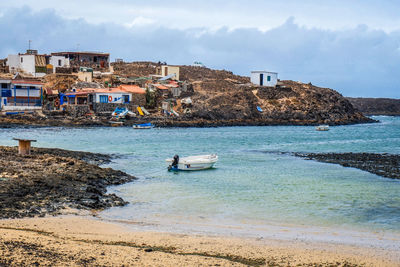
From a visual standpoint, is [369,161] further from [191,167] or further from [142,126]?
[142,126]

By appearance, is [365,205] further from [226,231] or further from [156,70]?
[156,70]

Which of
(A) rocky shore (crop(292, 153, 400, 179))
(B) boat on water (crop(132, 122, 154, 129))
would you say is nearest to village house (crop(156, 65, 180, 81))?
(B) boat on water (crop(132, 122, 154, 129))

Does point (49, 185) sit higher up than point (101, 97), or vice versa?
point (101, 97)

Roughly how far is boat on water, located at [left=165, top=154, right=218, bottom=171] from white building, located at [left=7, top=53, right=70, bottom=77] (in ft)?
225

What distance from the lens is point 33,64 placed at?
90750mm

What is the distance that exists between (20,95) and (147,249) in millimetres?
68016

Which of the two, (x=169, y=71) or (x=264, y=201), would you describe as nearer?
(x=264, y=201)

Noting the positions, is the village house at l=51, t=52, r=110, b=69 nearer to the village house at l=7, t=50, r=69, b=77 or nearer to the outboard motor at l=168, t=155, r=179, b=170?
the village house at l=7, t=50, r=69, b=77

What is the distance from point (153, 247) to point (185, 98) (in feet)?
242

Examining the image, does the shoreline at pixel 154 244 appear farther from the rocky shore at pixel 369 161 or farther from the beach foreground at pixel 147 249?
the rocky shore at pixel 369 161

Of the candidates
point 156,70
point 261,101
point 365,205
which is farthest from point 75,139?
point 156,70

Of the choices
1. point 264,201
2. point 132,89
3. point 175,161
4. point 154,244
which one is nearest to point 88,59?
point 132,89

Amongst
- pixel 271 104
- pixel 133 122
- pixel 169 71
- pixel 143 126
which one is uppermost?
pixel 169 71

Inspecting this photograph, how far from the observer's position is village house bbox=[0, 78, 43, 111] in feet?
237
